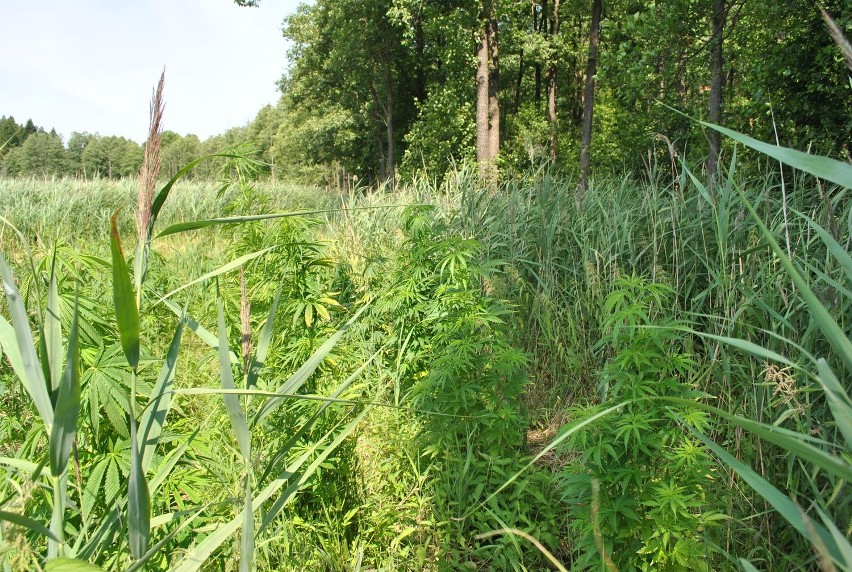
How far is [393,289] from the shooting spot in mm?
3166

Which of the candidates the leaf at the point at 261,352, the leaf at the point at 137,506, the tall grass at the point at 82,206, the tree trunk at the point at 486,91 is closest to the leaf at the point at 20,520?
the leaf at the point at 137,506

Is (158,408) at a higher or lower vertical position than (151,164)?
lower

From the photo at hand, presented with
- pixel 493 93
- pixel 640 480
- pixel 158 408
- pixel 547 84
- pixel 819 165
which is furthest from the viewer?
pixel 547 84

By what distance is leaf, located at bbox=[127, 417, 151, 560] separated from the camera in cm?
92

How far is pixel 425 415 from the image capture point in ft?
8.13

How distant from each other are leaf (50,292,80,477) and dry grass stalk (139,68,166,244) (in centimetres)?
21

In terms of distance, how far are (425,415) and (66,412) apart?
169cm

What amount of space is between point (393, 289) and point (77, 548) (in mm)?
2075

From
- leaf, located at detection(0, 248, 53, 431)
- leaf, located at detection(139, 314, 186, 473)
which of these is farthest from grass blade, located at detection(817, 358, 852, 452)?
leaf, located at detection(0, 248, 53, 431)

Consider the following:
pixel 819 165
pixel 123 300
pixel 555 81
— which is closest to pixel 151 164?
pixel 123 300

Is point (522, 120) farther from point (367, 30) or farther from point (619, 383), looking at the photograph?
point (619, 383)

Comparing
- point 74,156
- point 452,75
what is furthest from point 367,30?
point 74,156

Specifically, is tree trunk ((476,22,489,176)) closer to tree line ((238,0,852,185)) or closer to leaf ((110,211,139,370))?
tree line ((238,0,852,185))

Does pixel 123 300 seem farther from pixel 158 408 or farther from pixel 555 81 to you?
pixel 555 81
